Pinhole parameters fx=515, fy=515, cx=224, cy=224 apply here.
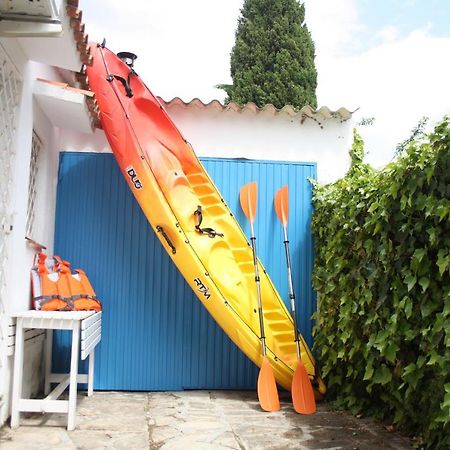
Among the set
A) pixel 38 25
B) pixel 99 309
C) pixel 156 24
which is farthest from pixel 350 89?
pixel 38 25

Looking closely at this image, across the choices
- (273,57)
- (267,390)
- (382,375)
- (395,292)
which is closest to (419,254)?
(395,292)

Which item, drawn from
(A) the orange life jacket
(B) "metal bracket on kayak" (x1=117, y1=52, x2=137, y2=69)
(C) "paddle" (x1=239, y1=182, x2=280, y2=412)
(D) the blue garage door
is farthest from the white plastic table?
(B) "metal bracket on kayak" (x1=117, y1=52, x2=137, y2=69)

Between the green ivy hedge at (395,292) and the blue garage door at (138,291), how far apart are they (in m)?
0.80

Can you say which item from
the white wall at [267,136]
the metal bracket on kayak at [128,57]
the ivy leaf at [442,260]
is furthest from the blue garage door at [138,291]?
the ivy leaf at [442,260]

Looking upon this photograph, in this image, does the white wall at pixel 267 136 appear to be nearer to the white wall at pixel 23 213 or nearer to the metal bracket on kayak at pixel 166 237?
the metal bracket on kayak at pixel 166 237

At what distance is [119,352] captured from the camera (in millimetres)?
4684

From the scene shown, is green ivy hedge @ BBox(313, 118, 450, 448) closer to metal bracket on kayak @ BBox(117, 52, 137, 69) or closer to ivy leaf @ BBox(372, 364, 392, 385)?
ivy leaf @ BBox(372, 364, 392, 385)

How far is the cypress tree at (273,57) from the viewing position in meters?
10.7

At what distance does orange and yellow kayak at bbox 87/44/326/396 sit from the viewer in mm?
4250

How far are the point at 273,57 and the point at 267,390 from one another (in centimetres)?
852

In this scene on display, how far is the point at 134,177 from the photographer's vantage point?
14.1 ft

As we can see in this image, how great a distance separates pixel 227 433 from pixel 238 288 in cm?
128

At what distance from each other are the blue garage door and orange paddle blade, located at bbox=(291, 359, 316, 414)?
71 cm

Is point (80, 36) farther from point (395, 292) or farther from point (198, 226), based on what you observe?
point (395, 292)
